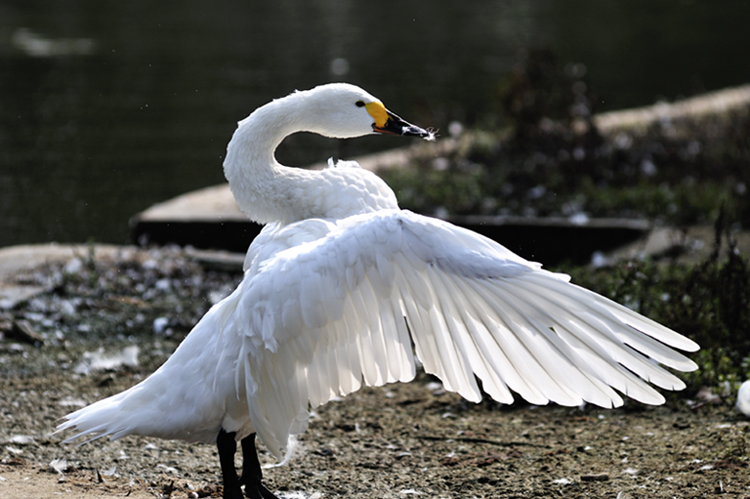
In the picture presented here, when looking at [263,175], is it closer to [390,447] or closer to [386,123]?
[386,123]

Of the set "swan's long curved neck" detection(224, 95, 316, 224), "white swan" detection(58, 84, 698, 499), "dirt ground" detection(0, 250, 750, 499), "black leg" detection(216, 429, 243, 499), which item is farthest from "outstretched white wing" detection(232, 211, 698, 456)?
"dirt ground" detection(0, 250, 750, 499)

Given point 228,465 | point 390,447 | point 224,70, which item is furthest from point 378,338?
point 224,70

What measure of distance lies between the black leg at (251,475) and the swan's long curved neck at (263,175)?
3.22 ft

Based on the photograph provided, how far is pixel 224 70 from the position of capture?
15938mm

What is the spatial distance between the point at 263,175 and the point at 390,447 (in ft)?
4.74

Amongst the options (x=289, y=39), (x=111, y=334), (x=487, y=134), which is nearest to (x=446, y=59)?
(x=289, y=39)

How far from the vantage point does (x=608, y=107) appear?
46.9ft

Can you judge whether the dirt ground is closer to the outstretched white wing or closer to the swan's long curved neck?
the outstretched white wing

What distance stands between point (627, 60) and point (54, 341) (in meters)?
16.4

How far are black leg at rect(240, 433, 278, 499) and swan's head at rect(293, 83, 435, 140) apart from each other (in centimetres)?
142

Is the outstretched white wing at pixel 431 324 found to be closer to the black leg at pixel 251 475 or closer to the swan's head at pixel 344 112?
the black leg at pixel 251 475

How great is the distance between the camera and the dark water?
9.74 metres

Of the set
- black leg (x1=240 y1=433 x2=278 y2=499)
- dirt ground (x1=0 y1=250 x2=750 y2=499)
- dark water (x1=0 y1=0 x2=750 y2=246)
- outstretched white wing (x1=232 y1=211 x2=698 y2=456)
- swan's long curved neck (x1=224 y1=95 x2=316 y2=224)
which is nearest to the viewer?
outstretched white wing (x1=232 y1=211 x2=698 y2=456)

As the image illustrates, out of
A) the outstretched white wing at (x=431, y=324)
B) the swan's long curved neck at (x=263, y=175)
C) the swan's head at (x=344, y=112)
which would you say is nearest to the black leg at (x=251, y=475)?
the outstretched white wing at (x=431, y=324)
